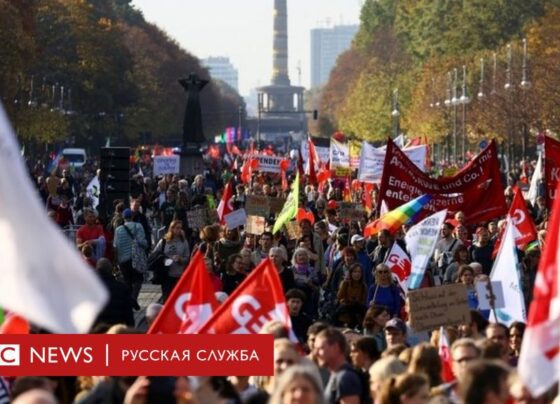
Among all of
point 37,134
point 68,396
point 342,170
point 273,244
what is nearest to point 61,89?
point 37,134

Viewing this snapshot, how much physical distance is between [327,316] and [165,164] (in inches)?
909

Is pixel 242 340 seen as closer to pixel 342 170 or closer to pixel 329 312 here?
pixel 329 312

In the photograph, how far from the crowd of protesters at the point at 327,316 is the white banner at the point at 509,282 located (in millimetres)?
534

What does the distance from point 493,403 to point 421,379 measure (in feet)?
2.67

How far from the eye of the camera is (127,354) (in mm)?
9977

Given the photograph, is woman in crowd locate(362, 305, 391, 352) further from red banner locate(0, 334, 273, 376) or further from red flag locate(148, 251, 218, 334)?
red banner locate(0, 334, 273, 376)

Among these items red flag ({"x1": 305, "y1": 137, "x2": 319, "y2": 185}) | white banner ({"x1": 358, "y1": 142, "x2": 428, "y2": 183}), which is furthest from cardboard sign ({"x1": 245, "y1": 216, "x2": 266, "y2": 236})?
red flag ({"x1": 305, "y1": 137, "x2": 319, "y2": 185})

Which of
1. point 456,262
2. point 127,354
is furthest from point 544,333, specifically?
point 456,262

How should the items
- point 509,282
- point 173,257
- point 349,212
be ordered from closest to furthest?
point 509,282, point 173,257, point 349,212

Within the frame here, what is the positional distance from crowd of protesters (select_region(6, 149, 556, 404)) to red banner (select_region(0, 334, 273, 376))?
0.09 m

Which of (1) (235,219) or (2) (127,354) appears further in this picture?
(1) (235,219)

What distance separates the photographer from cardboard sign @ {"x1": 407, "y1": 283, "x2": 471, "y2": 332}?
509 inches

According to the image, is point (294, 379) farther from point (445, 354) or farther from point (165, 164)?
point (165, 164)

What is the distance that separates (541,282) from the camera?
8.24 m
